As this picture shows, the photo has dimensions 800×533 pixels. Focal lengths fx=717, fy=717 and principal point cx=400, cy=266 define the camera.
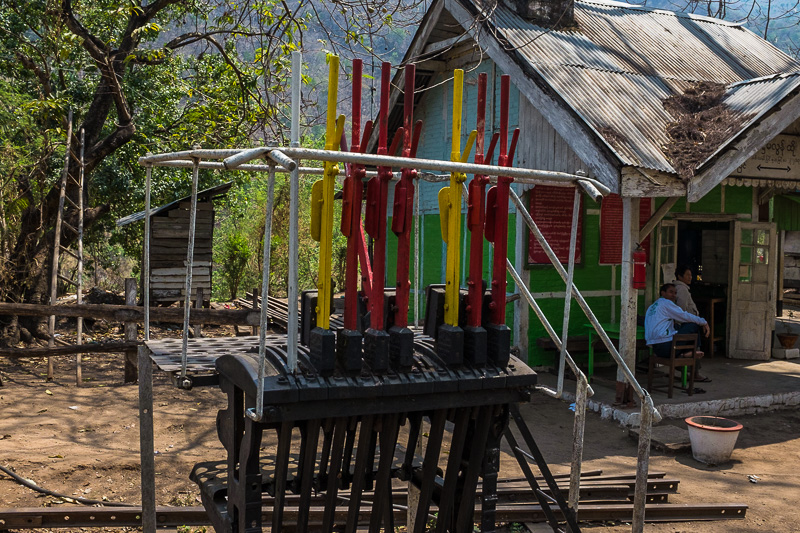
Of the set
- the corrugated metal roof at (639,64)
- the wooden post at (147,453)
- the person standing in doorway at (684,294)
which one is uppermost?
the corrugated metal roof at (639,64)

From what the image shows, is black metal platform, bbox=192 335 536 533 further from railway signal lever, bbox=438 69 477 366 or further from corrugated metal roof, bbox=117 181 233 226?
corrugated metal roof, bbox=117 181 233 226

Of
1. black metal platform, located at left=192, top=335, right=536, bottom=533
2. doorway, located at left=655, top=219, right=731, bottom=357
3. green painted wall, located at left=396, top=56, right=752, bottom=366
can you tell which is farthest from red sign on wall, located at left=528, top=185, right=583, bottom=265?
black metal platform, located at left=192, top=335, right=536, bottom=533

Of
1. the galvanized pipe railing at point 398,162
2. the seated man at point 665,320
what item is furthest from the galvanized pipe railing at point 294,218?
the seated man at point 665,320

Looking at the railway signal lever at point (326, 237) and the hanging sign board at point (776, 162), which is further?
the hanging sign board at point (776, 162)

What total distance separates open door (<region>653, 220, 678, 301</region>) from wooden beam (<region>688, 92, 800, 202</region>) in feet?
9.29

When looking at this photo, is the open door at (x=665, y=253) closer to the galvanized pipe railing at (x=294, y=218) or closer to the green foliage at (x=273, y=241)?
the galvanized pipe railing at (x=294, y=218)

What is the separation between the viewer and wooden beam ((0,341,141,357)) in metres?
8.55

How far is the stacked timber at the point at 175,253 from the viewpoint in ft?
45.5

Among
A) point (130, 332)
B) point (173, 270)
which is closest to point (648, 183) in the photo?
point (130, 332)

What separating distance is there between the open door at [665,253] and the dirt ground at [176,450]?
9.14ft

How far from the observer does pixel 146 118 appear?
1545cm

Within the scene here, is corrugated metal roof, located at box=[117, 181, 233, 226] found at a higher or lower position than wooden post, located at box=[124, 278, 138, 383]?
higher

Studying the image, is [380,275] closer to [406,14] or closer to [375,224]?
[375,224]

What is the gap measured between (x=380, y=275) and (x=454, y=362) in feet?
1.84
